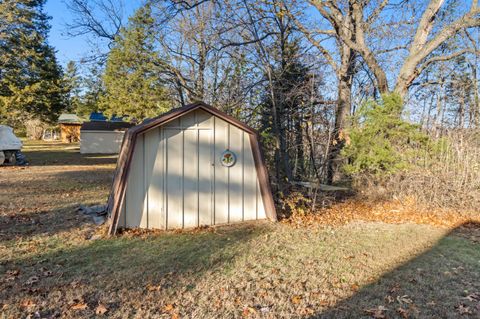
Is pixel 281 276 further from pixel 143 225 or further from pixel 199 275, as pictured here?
pixel 143 225

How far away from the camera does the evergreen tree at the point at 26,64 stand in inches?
707

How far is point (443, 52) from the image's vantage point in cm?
1084

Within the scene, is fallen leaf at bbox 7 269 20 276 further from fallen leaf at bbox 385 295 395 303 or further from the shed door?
fallen leaf at bbox 385 295 395 303

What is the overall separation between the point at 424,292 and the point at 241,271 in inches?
77.1

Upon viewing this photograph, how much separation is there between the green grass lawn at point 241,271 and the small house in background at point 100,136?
65.0 ft

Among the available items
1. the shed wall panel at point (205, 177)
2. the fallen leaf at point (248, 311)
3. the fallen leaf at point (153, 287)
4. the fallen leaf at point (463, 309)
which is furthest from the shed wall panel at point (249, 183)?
the fallen leaf at point (463, 309)

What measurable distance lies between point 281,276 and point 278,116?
5.45m

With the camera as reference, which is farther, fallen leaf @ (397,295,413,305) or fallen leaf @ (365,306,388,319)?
fallen leaf @ (397,295,413,305)

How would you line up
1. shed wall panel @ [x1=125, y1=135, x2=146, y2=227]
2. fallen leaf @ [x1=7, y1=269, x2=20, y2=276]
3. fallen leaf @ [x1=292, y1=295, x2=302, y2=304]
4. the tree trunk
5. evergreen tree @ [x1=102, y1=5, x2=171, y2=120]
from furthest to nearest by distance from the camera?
1. evergreen tree @ [x1=102, y1=5, x2=171, y2=120]
2. the tree trunk
3. shed wall panel @ [x1=125, y1=135, x2=146, y2=227]
4. fallen leaf @ [x1=7, y1=269, x2=20, y2=276]
5. fallen leaf @ [x1=292, y1=295, x2=302, y2=304]

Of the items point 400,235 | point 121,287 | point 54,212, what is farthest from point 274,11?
point 121,287

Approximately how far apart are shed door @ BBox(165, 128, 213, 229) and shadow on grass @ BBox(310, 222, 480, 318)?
3.16m

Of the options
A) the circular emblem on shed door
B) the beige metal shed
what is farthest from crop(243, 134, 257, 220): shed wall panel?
the circular emblem on shed door

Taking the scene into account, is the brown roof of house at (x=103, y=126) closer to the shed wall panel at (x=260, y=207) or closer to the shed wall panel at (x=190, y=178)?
the shed wall panel at (x=190, y=178)

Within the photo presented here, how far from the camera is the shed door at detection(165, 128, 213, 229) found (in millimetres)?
5672
